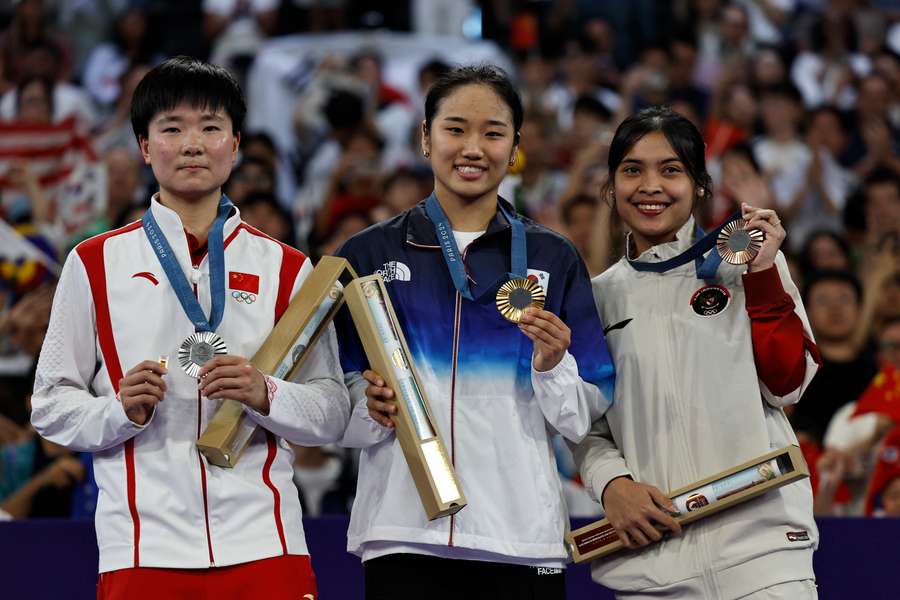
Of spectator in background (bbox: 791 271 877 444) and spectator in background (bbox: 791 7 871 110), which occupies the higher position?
spectator in background (bbox: 791 7 871 110)

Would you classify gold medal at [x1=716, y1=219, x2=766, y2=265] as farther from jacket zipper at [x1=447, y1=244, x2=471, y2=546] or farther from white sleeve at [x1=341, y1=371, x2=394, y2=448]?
white sleeve at [x1=341, y1=371, x2=394, y2=448]

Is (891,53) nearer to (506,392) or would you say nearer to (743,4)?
(743,4)

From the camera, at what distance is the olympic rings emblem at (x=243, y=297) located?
3.46 metres

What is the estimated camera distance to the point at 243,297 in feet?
11.4

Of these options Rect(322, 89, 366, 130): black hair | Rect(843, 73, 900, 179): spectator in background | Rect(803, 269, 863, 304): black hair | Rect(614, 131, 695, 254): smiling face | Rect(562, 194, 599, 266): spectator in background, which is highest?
Rect(322, 89, 366, 130): black hair

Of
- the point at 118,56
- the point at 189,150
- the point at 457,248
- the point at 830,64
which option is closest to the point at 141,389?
the point at 189,150

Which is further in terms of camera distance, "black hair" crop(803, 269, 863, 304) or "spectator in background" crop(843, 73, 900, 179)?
"spectator in background" crop(843, 73, 900, 179)

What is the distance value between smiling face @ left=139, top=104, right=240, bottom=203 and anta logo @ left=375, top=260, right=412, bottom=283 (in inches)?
19.8

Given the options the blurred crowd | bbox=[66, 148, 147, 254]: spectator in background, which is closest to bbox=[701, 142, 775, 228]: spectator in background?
the blurred crowd

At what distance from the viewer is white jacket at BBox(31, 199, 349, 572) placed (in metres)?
3.24

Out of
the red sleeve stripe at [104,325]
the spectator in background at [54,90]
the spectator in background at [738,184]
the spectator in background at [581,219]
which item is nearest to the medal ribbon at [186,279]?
the red sleeve stripe at [104,325]

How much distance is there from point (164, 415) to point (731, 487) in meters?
1.47

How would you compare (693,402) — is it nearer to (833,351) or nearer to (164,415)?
(164,415)

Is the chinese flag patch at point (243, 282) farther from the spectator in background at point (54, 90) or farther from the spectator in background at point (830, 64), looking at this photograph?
the spectator in background at point (830, 64)
